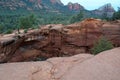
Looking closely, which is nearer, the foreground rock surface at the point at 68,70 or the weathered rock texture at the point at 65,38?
the foreground rock surface at the point at 68,70

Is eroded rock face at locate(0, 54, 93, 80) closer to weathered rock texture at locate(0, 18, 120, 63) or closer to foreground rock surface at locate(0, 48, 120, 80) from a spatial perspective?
foreground rock surface at locate(0, 48, 120, 80)

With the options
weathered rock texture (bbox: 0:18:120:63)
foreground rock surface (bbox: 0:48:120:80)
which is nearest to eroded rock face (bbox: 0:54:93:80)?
foreground rock surface (bbox: 0:48:120:80)

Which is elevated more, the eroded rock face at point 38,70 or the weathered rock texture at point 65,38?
the eroded rock face at point 38,70

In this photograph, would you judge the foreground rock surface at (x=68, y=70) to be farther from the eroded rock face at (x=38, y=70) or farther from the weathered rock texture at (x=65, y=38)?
the weathered rock texture at (x=65, y=38)

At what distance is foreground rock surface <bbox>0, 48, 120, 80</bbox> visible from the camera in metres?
7.99

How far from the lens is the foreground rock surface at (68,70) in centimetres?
799

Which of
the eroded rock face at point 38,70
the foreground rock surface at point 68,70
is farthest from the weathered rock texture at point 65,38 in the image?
the foreground rock surface at point 68,70

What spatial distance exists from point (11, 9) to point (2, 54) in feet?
288

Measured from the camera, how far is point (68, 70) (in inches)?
336

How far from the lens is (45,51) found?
33.3 m

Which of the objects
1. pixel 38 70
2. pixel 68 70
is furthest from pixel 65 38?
pixel 68 70

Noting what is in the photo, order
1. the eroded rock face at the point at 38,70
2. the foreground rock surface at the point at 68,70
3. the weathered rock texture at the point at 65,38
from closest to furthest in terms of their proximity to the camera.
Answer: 1. the foreground rock surface at the point at 68,70
2. the eroded rock face at the point at 38,70
3. the weathered rock texture at the point at 65,38

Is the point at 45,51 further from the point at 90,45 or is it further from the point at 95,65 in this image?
the point at 95,65

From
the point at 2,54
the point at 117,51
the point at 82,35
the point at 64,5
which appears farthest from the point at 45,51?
the point at 64,5
